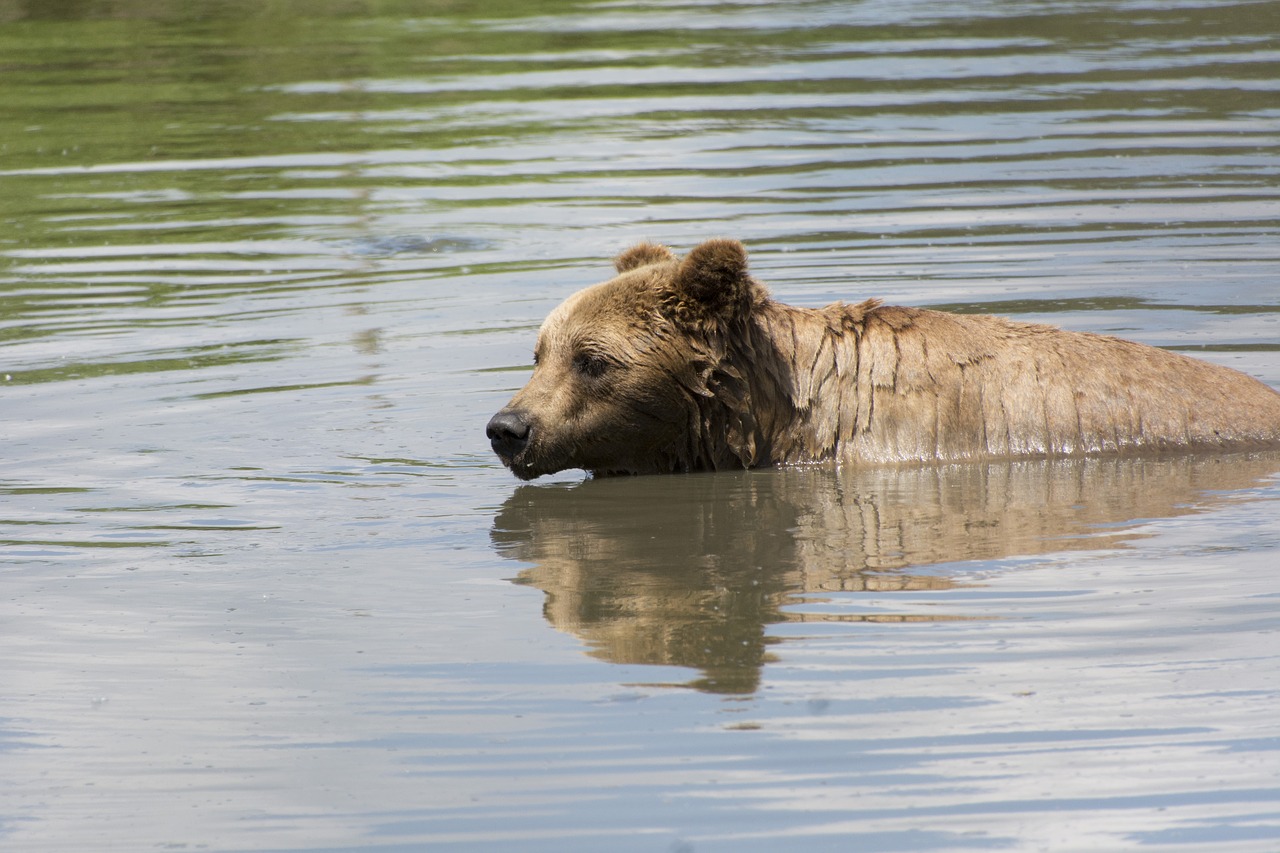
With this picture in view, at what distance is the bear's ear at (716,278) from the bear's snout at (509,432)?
1.00 m

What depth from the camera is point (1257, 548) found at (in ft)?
26.3

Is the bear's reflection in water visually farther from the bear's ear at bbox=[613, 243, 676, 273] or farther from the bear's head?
the bear's ear at bbox=[613, 243, 676, 273]

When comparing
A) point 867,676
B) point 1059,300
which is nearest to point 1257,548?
point 867,676

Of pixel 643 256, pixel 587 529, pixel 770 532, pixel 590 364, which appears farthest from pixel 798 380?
pixel 587 529

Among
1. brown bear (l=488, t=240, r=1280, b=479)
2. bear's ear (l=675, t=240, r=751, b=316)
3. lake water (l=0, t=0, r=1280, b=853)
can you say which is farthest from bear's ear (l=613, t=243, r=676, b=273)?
lake water (l=0, t=0, r=1280, b=853)

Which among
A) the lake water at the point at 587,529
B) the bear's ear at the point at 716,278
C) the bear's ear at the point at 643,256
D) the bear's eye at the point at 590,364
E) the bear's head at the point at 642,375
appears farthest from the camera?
the bear's ear at the point at 643,256

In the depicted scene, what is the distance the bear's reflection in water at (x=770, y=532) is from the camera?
7.32 meters

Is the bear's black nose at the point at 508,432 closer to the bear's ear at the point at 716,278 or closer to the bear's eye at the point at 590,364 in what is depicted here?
the bear's eye at the point at 590,364

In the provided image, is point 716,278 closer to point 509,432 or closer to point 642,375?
point 642,375

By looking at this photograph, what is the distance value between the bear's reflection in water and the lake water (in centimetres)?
3

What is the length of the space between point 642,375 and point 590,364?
274mm

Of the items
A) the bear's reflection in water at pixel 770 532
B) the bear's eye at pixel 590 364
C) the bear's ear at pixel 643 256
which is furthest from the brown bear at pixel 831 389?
the bear's ear at pixel 643 256

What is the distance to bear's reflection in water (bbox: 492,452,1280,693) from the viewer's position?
7.32 m

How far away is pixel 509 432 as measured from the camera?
9.46 m
